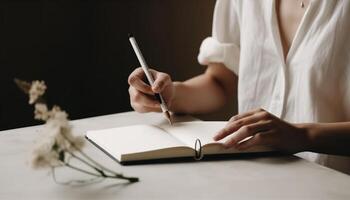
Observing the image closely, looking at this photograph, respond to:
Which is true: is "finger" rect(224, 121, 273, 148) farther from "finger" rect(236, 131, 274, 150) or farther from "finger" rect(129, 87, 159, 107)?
"finger" rect(129, 87, 159, 107)

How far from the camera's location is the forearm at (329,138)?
916 millimetres

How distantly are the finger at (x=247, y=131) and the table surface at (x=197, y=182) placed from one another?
0.09 ft

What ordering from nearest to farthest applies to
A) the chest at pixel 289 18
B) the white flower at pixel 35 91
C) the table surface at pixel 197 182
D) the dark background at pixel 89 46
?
1. the white flower at pixel 35 91
2. the table surface at pixel 197 182
3. the chest at pixel 289 18
4. the dark background at pixel 89 46

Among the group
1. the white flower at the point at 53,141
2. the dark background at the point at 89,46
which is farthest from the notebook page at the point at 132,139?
the dark background at the point at 89,46

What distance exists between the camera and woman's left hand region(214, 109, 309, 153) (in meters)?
0.84

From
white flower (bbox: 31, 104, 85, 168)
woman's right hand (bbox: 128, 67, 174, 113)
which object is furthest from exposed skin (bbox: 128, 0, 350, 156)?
white flower (bbox: 31, 104, 85, 168)

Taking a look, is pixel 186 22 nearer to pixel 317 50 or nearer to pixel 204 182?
pixel 317 50

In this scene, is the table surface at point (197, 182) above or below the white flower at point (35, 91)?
below

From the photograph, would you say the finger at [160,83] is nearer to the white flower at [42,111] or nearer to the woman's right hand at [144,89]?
the woman's right hand at [144,89]

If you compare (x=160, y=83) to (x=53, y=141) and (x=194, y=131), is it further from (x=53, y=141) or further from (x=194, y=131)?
(x=53, y=141)

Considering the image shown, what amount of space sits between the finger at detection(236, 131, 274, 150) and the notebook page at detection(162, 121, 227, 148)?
0.04 m

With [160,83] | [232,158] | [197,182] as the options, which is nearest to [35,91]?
[197,182]

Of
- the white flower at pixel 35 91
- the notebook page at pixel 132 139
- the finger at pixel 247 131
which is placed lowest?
the notebook page at pixel 132 139

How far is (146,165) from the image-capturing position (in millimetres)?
805
